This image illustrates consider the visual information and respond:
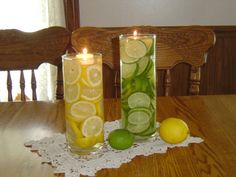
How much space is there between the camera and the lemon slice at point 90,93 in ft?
2.37

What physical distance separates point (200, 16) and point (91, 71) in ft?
5.23

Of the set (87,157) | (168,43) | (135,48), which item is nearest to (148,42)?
(135,48)

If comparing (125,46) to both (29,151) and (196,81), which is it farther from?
(196,81)

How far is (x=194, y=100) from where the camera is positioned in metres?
1.12

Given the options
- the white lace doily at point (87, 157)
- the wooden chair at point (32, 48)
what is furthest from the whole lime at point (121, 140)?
the wooden chair at point (32, 48)

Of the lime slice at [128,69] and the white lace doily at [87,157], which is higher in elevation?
the lime slice at [128,69]

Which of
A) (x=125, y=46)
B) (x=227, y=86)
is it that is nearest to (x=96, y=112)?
(x=125, y=46)

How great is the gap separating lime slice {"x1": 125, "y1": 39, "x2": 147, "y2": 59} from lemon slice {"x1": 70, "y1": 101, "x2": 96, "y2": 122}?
135 millimetres

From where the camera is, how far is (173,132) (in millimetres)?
792

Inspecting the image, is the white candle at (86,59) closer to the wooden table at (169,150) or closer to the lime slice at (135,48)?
the lime slice at (135,48)

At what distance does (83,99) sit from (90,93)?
17 mm

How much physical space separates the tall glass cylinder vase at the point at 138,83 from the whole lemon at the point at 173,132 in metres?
0.03

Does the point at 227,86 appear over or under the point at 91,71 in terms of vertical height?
under

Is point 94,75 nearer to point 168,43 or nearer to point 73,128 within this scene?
point 73,128
